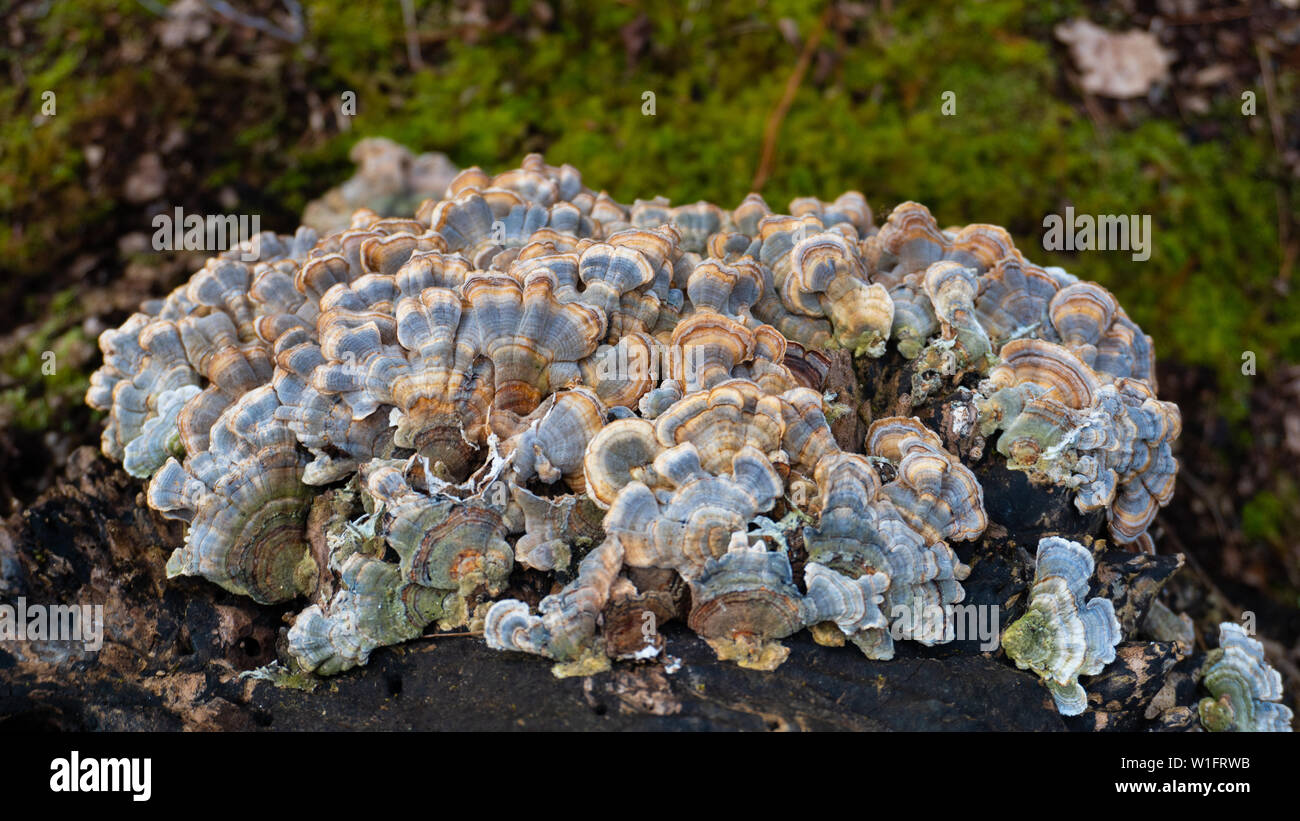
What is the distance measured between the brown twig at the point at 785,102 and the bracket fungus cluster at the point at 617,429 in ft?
6.86

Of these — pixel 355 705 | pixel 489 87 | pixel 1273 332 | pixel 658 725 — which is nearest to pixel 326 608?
pixel 355 705

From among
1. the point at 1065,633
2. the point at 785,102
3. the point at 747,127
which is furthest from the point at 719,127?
the point at 1065,633

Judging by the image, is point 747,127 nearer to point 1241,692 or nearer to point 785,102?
point 785,102

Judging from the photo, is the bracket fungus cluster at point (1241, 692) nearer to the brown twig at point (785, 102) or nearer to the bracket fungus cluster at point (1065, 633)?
the bracket fungus cluster at point (1065, 633)

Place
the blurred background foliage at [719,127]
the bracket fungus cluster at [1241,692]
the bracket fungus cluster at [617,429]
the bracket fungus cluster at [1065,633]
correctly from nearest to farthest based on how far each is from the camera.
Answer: the bracket fungus cluster at [617,429] → the bracket fungus cluster at [1065,633] → the bracket fungus cluster at [1241,692] → the blurred background foliage at [719,127]

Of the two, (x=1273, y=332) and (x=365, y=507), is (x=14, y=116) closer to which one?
(x=365, y=507)

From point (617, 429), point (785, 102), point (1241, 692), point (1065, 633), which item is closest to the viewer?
point (617, 429)

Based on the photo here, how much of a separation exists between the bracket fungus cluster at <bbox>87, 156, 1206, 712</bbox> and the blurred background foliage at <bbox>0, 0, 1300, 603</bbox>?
2.20 metres

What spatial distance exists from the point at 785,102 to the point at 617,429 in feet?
13.6

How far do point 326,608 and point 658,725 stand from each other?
4.11 ft

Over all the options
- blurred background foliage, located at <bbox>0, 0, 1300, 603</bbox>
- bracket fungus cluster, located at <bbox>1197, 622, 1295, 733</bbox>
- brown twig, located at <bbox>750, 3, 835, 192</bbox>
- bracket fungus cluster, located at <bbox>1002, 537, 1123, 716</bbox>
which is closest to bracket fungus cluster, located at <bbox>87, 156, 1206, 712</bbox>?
bracket fungus cluster, located at <bbox>1002, 537, 1123, 716</bbox>

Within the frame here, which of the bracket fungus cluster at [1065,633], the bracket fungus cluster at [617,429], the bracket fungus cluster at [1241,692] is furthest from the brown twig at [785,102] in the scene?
the bracket fungus cluster at [1241,692]

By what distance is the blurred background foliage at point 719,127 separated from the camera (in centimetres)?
605

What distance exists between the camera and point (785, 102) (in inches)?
249
